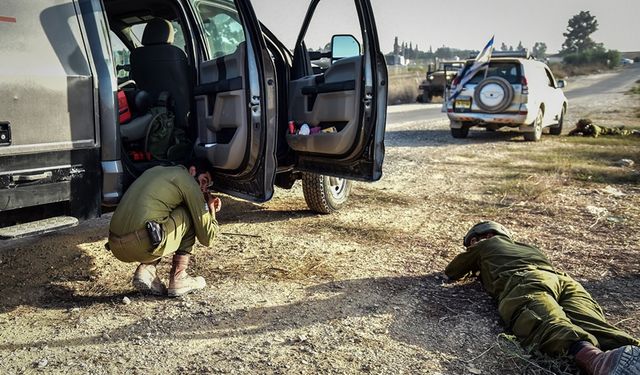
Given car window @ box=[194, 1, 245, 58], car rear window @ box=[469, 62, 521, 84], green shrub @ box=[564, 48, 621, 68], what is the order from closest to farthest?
1. car window @ box=[194, 1, 245, 58]
2. car rear window @ box=[469, 62, 521, 84]
3. green shrub @ box=[564, 48, 621, 68]

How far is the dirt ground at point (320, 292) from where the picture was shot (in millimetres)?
2789

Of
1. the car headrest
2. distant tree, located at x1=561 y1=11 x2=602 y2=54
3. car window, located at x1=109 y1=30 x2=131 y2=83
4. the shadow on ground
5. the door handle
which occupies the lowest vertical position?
the shadow on ground

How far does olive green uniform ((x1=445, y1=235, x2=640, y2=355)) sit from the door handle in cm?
254

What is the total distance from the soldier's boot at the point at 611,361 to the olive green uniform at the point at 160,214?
2.24 meters

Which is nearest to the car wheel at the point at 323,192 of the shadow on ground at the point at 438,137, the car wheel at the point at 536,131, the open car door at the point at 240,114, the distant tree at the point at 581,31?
the open car door at the point at 240,114

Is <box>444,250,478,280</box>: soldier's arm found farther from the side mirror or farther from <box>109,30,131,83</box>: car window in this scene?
<box>109,30,131,83</box>: car window

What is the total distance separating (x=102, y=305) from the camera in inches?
135

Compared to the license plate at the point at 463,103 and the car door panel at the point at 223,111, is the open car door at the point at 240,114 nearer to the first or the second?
the car door panel at the point at 223,111

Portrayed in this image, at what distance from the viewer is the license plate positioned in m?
11.4

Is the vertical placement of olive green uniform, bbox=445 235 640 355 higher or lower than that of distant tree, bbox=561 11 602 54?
lower

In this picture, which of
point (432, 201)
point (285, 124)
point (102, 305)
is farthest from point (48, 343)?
point (432, 201)

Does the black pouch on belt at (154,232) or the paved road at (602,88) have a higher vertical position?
the paved road at (602,88)

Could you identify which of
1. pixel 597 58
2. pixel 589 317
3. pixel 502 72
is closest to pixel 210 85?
pixel 589 317

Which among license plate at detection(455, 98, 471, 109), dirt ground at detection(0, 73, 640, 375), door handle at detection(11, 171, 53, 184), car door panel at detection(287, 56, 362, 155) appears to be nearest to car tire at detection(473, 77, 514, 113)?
license plate at detection(455, 98, 471, 109)
